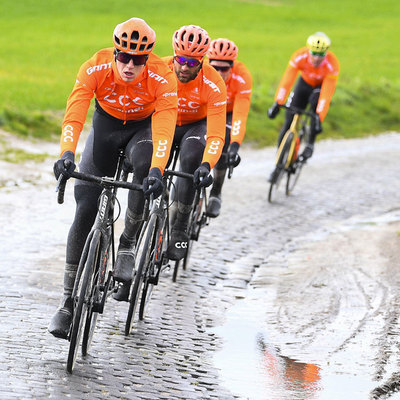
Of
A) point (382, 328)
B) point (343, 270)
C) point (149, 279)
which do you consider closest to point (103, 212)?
point (149, 279)

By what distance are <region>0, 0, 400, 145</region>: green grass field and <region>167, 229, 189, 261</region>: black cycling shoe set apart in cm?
1027

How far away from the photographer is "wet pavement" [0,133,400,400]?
609 centimetres

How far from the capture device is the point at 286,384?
6.30 metres

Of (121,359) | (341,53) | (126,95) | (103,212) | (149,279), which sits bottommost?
(121,359)

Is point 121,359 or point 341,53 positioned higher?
point 341,53

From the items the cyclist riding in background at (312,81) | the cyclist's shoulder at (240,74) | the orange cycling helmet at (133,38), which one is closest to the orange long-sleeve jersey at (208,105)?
the orange cycling helmet at (133,38)

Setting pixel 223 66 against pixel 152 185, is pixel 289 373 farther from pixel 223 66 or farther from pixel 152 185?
pixel 223 66

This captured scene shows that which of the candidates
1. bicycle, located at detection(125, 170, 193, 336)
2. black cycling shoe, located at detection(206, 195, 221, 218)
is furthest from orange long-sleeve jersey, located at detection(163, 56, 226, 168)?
black cycling shoe, located at detection(206, 195, 221, 218)

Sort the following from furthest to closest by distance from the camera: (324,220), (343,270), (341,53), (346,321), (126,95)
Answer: (341,53) < (324,220) < (343,270) < (346,321) < (126,95)

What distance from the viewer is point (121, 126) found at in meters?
6.79

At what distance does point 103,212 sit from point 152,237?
117 centimetres

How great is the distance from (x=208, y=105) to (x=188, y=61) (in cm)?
44

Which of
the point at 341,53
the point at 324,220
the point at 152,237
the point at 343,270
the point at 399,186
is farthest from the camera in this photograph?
the point at 341,53

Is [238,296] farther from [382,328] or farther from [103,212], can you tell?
[103,212]
